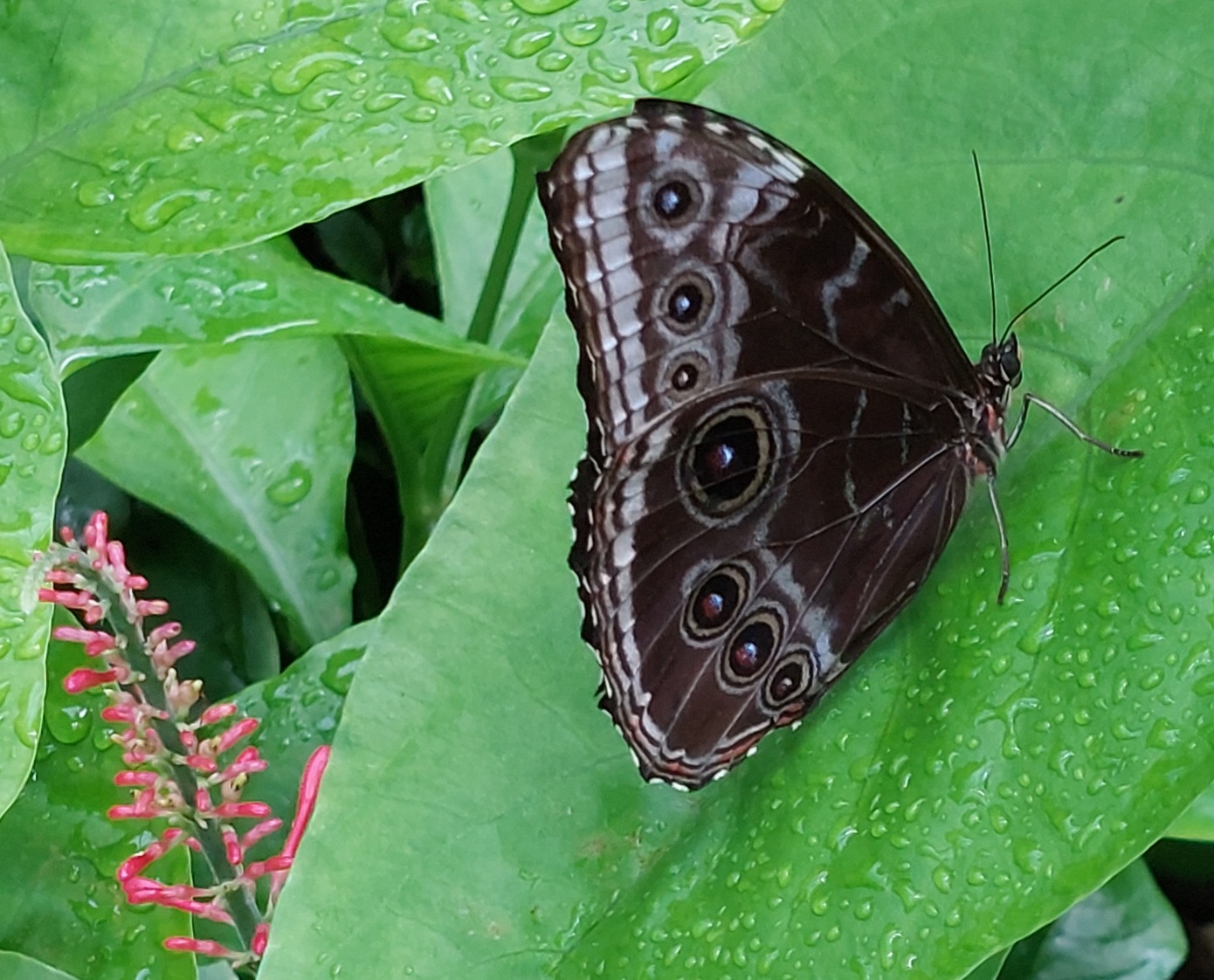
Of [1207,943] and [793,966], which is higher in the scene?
[793,966]

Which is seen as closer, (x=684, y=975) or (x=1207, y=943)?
(x=684, y=975)

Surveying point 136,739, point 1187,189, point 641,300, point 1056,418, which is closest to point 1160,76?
point 1187,189

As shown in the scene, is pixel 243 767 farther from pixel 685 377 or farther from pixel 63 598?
pixel 685 377

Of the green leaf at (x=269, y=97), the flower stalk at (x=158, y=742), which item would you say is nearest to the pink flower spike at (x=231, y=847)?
the flower stalk at (x=158, y=742)

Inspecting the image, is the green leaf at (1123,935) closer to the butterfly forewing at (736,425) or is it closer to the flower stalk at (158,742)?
the butterfly forewing at (736,425)

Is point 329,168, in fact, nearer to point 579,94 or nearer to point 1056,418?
point 579,94

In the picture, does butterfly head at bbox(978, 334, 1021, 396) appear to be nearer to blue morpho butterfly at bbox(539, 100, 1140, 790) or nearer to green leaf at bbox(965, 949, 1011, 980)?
blue morpho butterfly at bbox(539, 100, 1140, 790)

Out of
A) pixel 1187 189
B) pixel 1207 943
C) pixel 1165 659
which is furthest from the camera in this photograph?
pixel 1207 943
